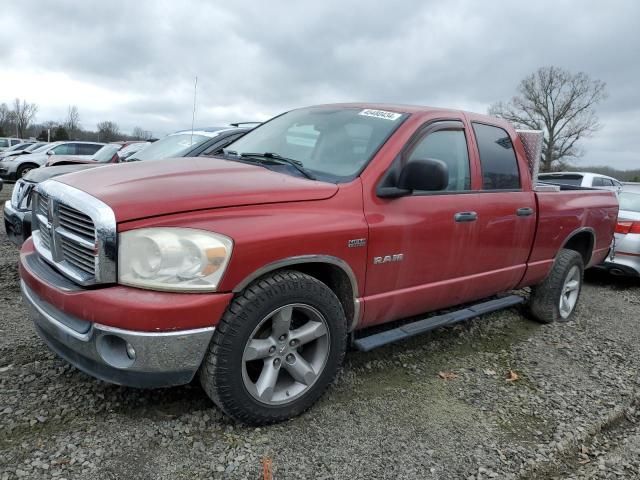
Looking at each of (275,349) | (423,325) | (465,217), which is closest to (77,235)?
(275,349)

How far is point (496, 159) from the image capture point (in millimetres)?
4035

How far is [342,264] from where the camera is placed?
287cm

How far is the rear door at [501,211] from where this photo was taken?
12.4ft

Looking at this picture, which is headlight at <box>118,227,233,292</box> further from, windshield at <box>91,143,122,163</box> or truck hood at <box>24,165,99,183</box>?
windshield at <box>91,143,122,163</box>

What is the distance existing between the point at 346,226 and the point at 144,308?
3.81 feet

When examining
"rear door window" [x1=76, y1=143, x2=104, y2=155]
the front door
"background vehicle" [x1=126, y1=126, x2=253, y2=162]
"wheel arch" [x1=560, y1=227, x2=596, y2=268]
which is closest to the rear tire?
"wheel arch" [x1=560, y1=227, x2=596, y2=268]

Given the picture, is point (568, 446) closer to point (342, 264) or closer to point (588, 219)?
point (342, 264)

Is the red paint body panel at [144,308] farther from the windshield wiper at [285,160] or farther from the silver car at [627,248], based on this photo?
the silver car at [627,248]

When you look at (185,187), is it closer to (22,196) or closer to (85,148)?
(22,196)

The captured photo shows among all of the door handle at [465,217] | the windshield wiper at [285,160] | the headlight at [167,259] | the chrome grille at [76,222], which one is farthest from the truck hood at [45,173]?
the door handle at [465,217]

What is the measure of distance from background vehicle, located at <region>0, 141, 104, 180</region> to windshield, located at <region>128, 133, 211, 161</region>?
1247 centimetres

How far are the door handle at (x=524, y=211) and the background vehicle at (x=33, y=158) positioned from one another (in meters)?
17.4

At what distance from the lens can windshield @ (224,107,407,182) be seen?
10.5 feet

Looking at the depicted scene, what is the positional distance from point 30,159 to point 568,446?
20419mm
